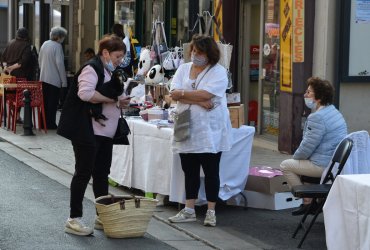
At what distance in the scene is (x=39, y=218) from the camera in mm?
9320

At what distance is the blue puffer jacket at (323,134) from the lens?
9102mm

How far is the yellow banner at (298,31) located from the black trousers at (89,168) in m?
5.83

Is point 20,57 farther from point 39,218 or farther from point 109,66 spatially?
point 109,66

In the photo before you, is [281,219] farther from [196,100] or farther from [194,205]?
[196,100]

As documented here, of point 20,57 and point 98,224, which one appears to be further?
point 20,57

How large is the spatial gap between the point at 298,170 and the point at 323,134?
47 cm

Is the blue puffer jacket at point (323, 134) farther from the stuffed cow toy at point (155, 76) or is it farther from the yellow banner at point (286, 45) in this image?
the yellow banner at point (286, 45)

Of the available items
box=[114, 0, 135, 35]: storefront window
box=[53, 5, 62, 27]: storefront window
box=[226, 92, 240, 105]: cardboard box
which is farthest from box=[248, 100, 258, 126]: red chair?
box=[53, 5, 62, 27]: storefront window

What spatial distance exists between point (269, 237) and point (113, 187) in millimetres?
3143

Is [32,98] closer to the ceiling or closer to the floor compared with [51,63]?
closer to the floor

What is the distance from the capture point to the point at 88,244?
8227 mm

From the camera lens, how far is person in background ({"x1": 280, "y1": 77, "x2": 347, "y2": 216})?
29.9 ft

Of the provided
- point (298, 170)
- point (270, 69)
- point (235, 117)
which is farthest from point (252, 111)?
point (298, 170)

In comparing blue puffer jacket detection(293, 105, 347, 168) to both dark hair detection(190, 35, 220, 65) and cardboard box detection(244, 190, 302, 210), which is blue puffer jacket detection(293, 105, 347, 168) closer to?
cardboard box detection(244, 190, 302, 210)
